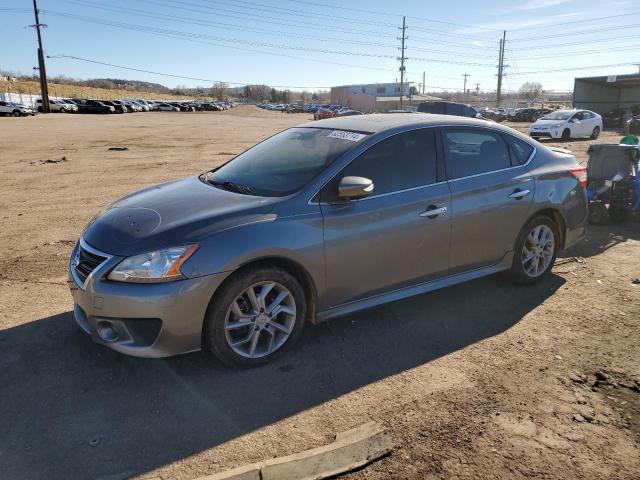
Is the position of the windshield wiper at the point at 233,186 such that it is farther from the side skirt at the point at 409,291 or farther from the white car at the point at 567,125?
the white car at the point at 567,125

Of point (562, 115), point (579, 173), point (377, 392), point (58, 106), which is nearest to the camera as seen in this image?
point (377, 392)

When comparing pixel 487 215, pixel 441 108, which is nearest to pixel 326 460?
pixel 487 215

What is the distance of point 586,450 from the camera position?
2.79 metres

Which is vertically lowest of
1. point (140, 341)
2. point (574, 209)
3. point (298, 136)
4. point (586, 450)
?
point (586, 450)

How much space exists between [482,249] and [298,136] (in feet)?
6.45

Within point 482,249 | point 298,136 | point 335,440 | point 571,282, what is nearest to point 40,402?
point 335,440

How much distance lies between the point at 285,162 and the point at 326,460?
2.47m

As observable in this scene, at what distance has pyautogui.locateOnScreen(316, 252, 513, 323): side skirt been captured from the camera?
390 cm

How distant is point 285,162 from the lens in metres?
4.34

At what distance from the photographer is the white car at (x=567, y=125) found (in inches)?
931

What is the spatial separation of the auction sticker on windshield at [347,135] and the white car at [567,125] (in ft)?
72.8

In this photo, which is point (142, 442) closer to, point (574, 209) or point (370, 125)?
point (370, 125)

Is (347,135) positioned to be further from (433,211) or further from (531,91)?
(531,91)

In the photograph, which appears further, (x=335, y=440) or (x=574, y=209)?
(x=574, y=209)
